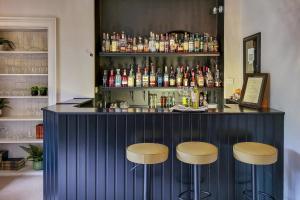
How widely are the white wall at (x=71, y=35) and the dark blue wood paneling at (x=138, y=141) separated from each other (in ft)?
4.96

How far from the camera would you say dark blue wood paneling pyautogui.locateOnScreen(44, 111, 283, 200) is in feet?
8.87

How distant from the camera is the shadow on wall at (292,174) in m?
2.56

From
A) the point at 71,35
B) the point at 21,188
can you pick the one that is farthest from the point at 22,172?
the point at 71,35

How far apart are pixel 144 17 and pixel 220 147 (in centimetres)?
268

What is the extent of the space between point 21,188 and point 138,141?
1.88m

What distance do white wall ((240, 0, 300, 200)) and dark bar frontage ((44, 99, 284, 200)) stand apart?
0.11 m

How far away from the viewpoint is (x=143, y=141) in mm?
2736

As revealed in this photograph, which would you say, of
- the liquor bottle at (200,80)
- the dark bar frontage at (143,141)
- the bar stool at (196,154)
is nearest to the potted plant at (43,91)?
the dark bar frontage at (143,141)

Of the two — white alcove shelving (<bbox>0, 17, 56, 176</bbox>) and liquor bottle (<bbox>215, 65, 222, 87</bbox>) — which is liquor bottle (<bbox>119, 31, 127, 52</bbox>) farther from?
liquor bottle (<bbox>215, 65, 222, 87</bbox>)

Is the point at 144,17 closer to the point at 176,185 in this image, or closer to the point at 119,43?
the point at 119,43

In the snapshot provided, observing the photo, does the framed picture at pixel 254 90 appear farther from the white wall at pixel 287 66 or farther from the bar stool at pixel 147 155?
the bar stool at pixel 147 155

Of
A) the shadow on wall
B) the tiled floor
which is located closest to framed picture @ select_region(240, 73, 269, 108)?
the shadow on wall

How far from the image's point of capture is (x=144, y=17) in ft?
15.2

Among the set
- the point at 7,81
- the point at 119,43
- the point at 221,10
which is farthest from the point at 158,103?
the point at 7,81
